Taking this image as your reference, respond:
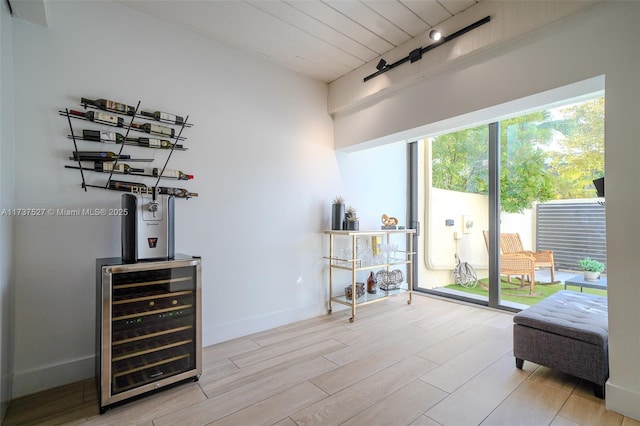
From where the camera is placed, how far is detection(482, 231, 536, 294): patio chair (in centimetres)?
342

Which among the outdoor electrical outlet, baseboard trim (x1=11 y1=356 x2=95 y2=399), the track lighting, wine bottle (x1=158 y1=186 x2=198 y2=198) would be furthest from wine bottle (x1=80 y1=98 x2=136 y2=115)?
the outdoor electrical outlet

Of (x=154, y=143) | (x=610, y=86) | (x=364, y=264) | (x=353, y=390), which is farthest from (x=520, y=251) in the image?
(x=154, y=143)

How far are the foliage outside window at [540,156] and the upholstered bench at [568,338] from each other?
50.6 inches

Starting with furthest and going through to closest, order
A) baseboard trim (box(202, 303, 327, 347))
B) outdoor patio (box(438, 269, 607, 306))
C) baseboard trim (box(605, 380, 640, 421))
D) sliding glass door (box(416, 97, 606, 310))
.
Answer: outdoor patio (box(438, 269, 607, 306)), sliding glass door (box(416, 97, 606, 310)), baseboard trim (box(202, 303, 327, 347)), baseboard trim (box(605, 380, 640, 421))

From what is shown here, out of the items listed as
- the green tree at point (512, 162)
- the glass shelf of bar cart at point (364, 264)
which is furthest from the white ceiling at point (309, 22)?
the glass shelf of bar cart at point (364, 264)

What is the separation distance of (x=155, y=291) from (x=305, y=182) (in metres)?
1.91

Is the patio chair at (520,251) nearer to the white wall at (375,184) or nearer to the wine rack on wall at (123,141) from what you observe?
the white wall at (375,184)

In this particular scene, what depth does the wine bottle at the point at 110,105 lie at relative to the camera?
209cm

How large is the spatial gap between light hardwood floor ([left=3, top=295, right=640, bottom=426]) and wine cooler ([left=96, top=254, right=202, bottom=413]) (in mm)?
120

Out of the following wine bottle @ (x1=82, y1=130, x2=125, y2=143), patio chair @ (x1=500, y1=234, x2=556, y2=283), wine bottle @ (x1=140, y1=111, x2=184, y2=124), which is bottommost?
patio chair @ (x1=500, y1=234, x2=556, y2=283)

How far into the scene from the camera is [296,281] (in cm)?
326

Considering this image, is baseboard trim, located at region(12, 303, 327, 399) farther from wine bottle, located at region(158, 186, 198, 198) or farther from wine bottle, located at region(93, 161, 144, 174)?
wine bottle, located at region(93, 161, 144, 174)

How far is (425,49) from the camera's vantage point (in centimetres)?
255

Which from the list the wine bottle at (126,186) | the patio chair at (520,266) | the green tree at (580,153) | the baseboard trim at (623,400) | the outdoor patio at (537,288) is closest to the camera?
the baseboard trim at (623,400)
